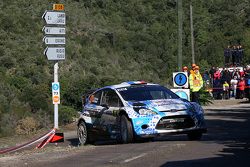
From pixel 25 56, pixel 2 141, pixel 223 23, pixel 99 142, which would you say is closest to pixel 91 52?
pixel 25 56

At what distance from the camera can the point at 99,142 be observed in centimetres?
1947

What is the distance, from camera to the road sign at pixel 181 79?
2545cm

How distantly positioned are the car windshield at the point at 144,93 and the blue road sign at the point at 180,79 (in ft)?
26.3

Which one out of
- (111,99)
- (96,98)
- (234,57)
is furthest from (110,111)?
(234,57)

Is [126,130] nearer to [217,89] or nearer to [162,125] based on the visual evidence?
[162,125]

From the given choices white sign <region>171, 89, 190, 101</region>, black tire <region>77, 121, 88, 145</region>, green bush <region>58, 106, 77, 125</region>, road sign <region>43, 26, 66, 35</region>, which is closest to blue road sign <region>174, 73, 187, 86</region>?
white sign <region>171, 89, 190, 101</region>

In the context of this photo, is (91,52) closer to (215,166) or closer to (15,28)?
(15,28)

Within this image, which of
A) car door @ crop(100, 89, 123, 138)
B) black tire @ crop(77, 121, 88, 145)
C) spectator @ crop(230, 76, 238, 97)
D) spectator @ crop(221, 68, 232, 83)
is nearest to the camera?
car door @ crop(100, 89, 123, 138)

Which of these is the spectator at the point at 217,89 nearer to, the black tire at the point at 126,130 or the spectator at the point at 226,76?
the spectator at the point at 226,76

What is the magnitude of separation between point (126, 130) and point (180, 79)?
385 inches

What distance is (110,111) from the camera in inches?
672

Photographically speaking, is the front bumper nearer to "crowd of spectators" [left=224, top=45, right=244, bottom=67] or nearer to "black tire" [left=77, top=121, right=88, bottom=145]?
"black tire" [left=77, top=121, right=88, bottom=145]

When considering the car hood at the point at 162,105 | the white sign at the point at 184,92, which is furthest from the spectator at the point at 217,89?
the car hood at the point at 162,105

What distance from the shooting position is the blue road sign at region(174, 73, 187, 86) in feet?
83.6
